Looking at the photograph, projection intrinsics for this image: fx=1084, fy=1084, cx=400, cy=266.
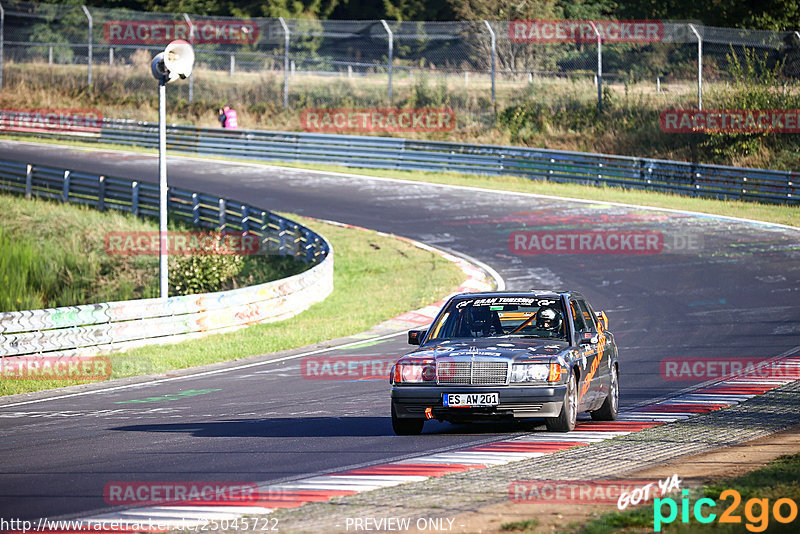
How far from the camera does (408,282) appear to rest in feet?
77.8

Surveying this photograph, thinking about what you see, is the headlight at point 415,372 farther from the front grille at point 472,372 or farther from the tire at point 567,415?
the tire at point 567,415

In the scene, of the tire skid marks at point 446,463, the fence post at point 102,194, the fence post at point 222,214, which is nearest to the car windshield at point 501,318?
the tire skid marks at point 446,463

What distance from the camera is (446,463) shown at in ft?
29.1

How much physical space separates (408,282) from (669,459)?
1505cm

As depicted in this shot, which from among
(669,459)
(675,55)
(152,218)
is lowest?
(152,218)

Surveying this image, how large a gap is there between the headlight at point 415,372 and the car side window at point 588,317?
214 centimetres

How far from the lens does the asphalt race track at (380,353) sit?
9094 millimetres

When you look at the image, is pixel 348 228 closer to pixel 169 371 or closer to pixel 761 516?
pixel 169 371

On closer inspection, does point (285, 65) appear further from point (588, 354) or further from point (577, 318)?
point (588, 354)

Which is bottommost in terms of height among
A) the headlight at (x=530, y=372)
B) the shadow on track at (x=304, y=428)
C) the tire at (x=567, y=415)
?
the shadow on track at (x=304, y=428)

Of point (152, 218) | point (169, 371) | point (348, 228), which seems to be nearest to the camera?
point (169, 371)

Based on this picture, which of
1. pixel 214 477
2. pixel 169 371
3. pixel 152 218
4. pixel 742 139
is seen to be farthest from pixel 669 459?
pixel 742 139

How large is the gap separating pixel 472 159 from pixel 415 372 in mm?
29010

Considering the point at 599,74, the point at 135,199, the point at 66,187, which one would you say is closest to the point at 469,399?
the point at 135,199
